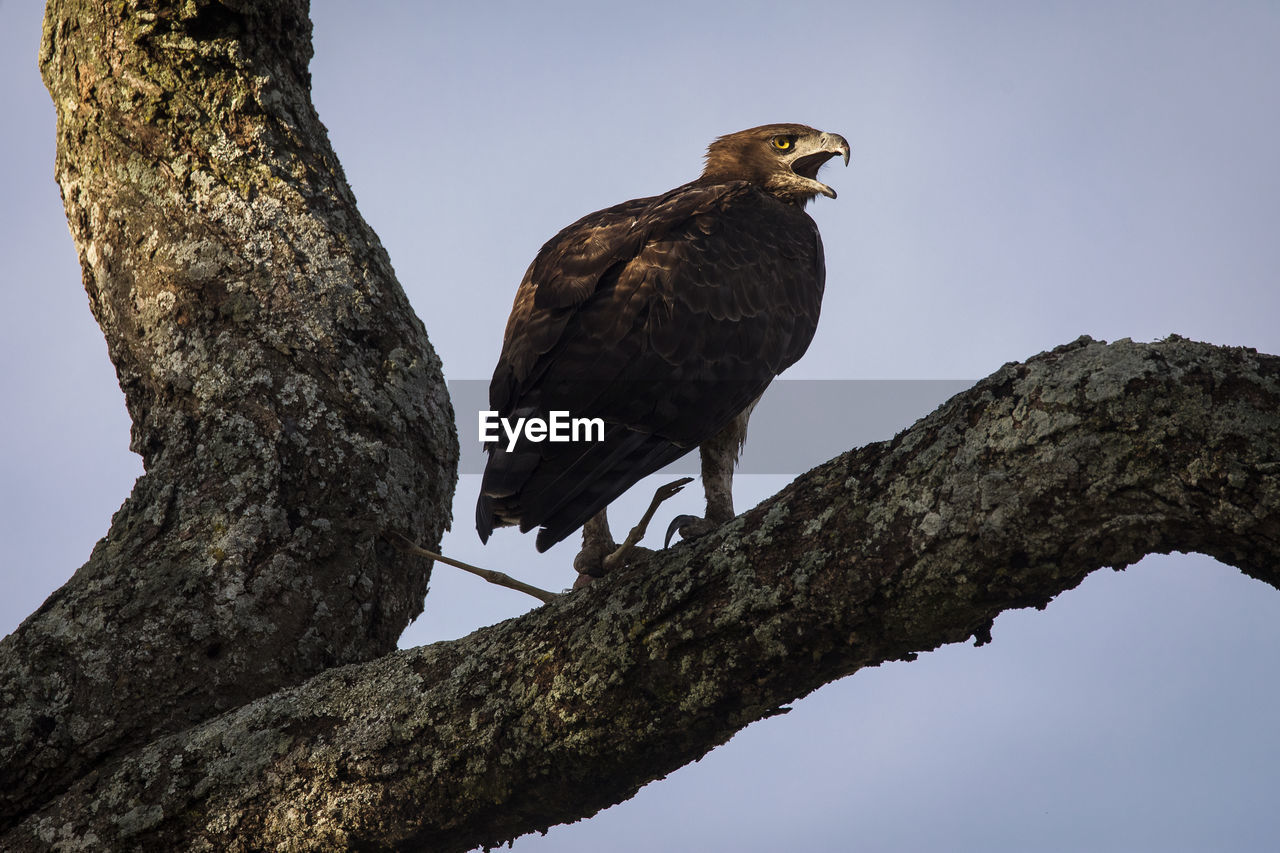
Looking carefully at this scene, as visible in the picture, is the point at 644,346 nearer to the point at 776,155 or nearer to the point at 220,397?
the point at 220,397

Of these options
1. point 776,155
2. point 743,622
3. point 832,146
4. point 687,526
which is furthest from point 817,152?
point 743,622

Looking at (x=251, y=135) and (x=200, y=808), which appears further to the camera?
(x=251, y=135)

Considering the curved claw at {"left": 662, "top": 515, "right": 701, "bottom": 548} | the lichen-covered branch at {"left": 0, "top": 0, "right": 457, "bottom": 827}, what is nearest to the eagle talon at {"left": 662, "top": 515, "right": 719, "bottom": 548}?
the curved claw at {"left": 662, "top": 515, "right": 701, "bottom": 548}

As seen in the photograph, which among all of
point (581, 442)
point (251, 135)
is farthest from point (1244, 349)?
point (251, 135)

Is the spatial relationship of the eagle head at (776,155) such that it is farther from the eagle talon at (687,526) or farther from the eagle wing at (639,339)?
the eagle talon at (687,526)

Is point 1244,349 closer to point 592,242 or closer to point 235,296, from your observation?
point 592,242

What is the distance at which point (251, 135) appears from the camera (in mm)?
4094

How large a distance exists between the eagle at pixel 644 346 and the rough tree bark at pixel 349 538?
0.44 metres

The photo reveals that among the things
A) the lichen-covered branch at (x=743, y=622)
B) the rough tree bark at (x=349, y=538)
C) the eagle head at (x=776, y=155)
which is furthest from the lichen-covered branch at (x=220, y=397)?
the eagle head at (x=776, y=155)

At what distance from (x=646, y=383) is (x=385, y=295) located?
1051 millimetres

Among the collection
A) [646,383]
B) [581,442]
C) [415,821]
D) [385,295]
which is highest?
[385,295]

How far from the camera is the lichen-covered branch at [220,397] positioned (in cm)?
328

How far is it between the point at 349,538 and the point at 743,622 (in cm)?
162

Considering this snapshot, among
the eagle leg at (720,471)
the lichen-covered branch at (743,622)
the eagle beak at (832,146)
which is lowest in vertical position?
the lichen-covered branch at (743,622)
